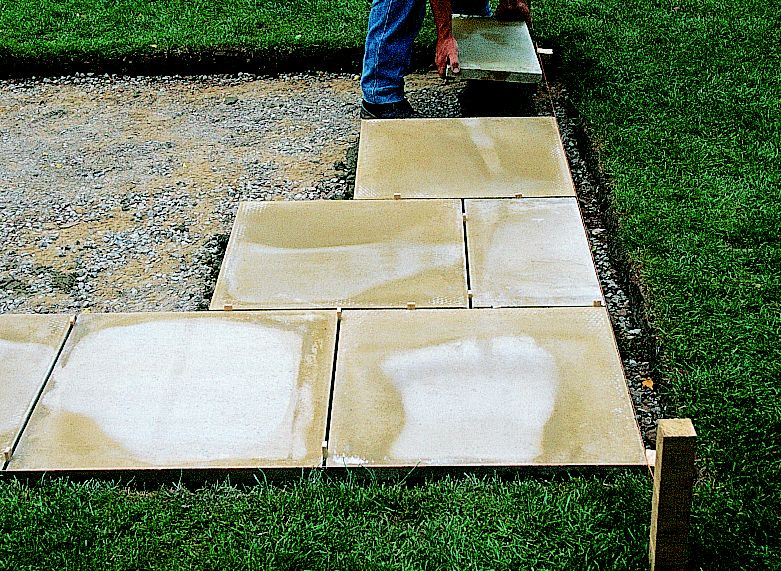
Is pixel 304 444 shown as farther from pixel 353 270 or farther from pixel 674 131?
pixel 674 131

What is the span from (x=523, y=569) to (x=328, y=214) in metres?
1.78

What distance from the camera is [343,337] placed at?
2.80 m

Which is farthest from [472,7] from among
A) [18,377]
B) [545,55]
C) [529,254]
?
[18,377]

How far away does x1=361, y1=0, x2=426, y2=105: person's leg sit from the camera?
13.9 ft

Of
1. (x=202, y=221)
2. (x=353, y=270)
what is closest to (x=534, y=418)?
(x=353, y=270)

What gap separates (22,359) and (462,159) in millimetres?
1958

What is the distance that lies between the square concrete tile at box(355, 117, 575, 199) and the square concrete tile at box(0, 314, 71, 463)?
4.30 ft

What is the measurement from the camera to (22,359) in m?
2.75

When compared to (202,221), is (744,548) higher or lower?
higher

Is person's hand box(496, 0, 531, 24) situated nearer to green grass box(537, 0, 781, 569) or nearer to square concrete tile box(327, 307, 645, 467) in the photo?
green grass box(537, 0, 781, 569)

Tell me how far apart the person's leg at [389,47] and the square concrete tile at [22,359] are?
2.00 metres

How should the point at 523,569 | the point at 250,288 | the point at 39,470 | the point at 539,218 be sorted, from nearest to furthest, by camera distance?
1. the point at 523,569
2. the point at 39,470
3. the point at 250,288
4. the point at 539,218

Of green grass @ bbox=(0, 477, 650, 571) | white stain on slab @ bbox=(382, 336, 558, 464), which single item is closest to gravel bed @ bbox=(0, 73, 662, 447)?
white stain on slab @ bbox=(382, 336, 558, 464)

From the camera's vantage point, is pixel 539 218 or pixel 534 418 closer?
pixel 534 418
